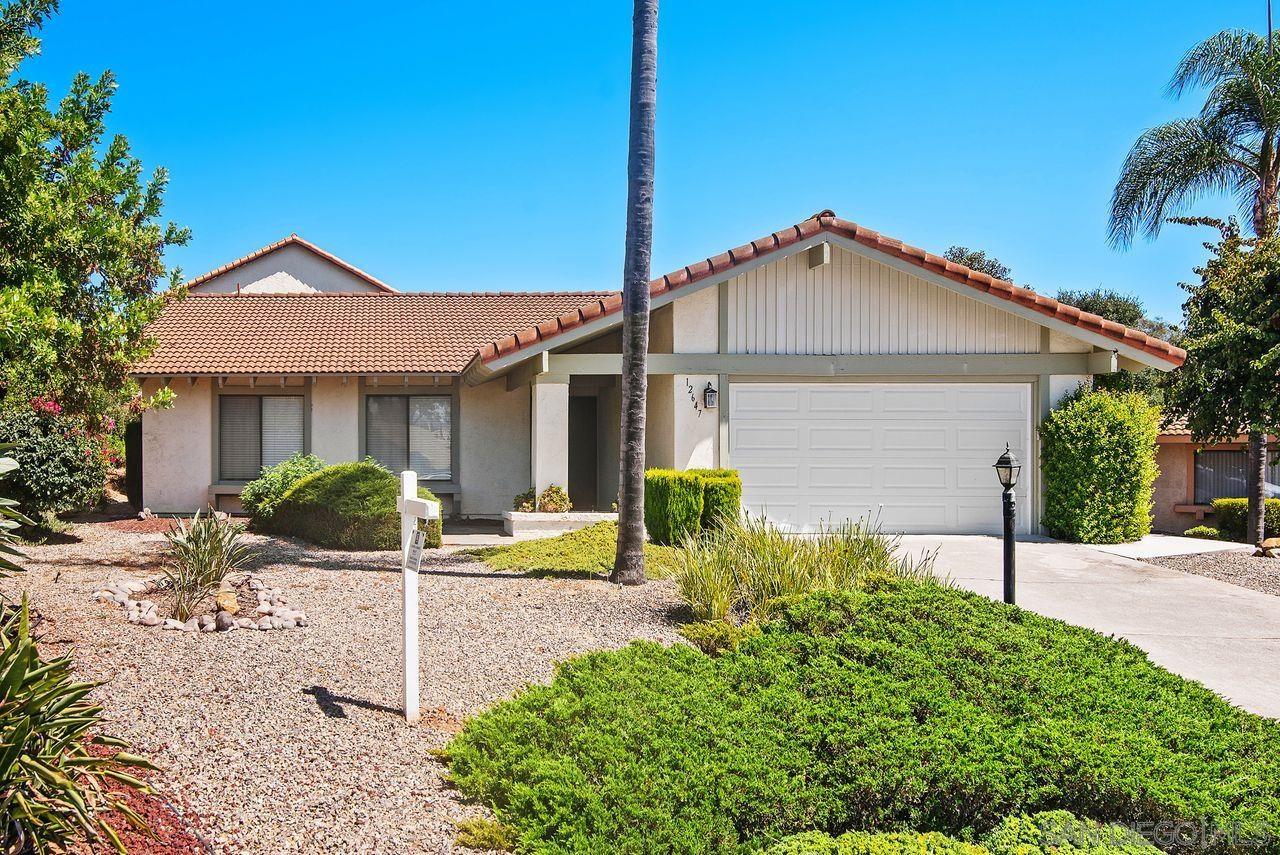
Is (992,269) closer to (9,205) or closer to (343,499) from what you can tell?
(343,499)

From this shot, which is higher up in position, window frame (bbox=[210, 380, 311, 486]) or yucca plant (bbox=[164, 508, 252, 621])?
window frame (bbox=[210, 380, 311, 486])

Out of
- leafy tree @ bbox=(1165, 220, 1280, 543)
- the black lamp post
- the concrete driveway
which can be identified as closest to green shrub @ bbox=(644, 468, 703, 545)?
the concrete driveway

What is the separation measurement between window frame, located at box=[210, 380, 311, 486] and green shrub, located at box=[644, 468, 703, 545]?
8.30 metres

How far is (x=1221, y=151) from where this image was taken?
57.2ft

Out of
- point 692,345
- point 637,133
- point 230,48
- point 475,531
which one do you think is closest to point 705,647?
point 637,133

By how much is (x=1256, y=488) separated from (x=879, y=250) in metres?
9.27

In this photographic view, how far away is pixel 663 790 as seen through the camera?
3805 millimetres

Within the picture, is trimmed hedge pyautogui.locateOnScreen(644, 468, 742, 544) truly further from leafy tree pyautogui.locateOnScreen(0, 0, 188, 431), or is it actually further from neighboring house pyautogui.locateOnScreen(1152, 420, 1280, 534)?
neighboring house pyautogui.locateOnScreen(1152, 420, 1280, 534)

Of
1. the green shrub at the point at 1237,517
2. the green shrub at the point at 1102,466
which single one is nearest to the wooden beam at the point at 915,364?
the green shrub at the point at 1102,466

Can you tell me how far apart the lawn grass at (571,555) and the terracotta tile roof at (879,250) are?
11.0ft

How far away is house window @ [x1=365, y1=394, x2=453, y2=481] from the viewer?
56.6 ft

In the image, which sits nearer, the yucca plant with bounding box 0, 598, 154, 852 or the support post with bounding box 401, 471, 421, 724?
the yucca plant with bounding box 0, 598, 154, 852

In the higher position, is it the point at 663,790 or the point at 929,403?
the point at 929,403

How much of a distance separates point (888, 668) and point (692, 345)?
31.6 feet
